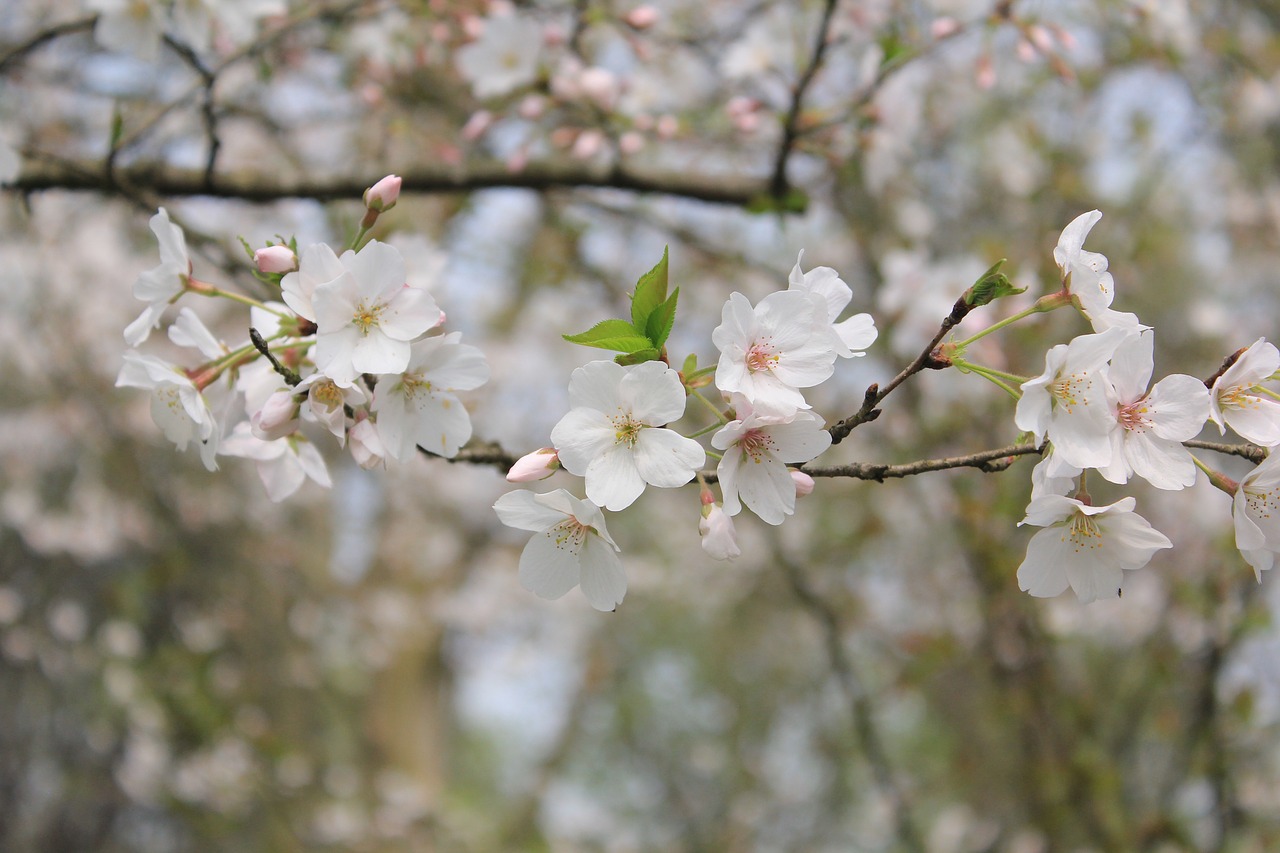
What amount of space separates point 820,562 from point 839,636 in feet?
6.90

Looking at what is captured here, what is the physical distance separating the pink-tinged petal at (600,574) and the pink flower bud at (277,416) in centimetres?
39

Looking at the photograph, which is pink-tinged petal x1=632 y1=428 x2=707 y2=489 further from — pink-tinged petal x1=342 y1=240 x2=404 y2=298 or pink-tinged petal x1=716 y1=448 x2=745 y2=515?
pink-tinged petal x1=342 y1=240 x2=404 y2=298

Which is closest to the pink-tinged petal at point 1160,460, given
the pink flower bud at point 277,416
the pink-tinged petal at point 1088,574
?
the pink-tinged petal at point 1088,574

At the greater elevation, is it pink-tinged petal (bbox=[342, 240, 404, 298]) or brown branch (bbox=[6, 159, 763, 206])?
pink-tinged petal (bbox=[342, 240, 404, 298])

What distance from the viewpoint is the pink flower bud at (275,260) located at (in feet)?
3.36

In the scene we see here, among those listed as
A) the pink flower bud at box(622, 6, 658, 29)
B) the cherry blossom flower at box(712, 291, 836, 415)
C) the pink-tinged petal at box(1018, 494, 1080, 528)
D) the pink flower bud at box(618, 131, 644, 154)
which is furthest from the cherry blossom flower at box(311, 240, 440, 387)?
the pink flower bud at box(622, 6, 658, 29)

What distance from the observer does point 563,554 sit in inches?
42.7

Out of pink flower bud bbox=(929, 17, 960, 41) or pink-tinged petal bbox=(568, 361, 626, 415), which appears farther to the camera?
pink flower bud bbox=(929, 17, 960, 41)

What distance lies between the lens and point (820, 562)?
511 centimetres

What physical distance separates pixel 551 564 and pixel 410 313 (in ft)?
1.14

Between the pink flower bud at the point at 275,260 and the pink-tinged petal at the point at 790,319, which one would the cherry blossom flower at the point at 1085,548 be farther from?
the pink flower bud at the point at 275,260

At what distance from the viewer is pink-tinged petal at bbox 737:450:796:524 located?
3.24 feet

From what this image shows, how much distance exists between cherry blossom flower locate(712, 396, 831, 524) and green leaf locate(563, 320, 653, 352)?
0.41 ft

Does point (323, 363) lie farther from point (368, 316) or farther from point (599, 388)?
point (599, 388)
